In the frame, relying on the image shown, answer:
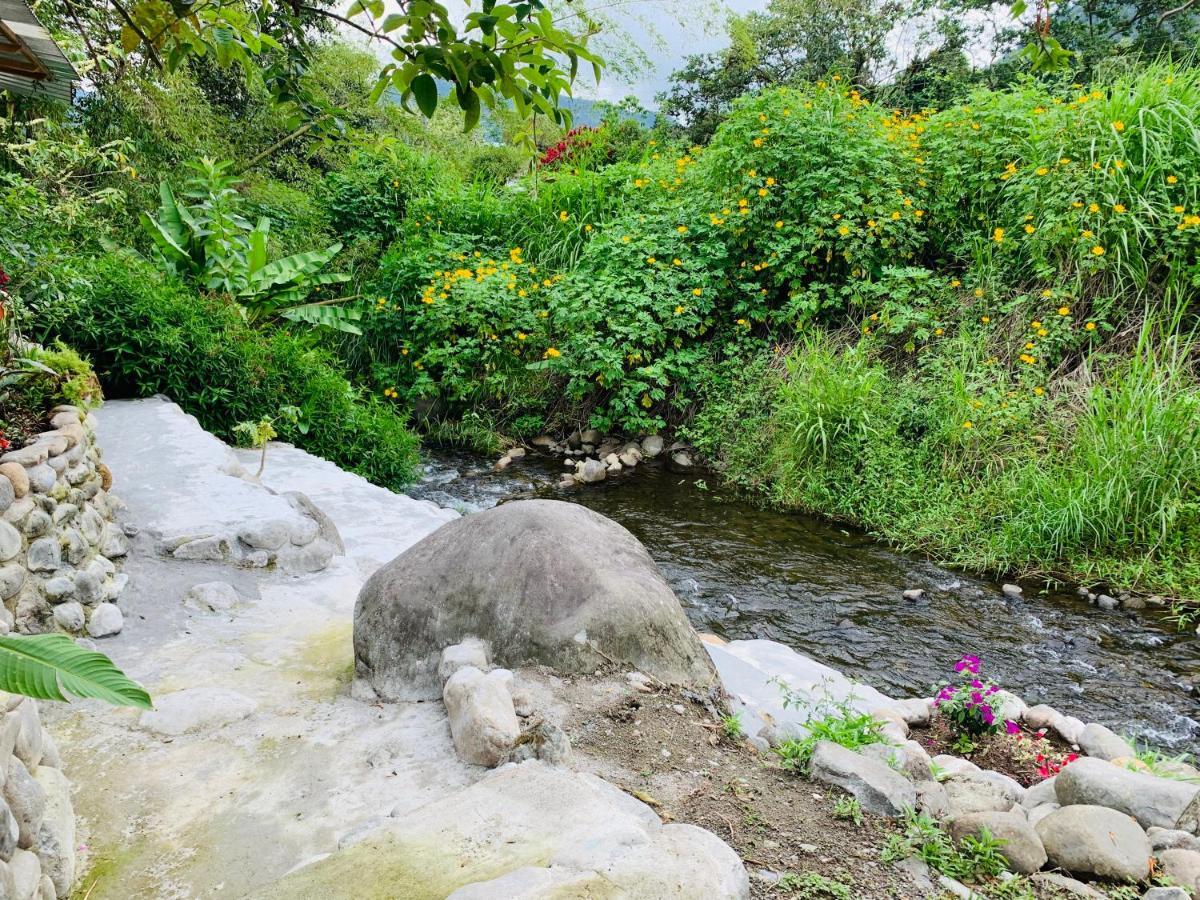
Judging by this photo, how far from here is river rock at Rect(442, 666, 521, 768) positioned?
7.84 ft

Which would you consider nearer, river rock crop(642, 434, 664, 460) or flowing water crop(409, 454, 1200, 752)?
flowing water crop(409, 454, 1200, 752)

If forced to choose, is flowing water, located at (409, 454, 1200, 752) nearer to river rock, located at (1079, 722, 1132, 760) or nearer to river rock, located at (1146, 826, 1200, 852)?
river rock, located at (1079, 722, 1132, 760)

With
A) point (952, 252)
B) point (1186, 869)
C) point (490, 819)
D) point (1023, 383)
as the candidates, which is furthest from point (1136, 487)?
point (490, 819)

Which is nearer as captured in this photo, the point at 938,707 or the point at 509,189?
the point at 938,707

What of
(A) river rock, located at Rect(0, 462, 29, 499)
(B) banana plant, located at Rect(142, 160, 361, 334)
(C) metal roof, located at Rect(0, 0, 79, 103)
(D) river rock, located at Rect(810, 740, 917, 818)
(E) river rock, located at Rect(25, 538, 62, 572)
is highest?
(C) metal roof, located at Rect(0, 0, 79, 103)

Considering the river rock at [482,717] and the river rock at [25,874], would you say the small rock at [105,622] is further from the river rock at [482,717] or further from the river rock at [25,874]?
the river rock at [25,874]

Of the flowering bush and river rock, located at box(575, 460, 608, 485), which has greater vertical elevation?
the flowering bush

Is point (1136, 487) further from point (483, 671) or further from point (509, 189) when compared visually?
point (509, 189)

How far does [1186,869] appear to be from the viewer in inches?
80.7

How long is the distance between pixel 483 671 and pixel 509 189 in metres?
9.76

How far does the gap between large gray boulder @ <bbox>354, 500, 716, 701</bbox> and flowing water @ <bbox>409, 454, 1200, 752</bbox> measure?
2054mm

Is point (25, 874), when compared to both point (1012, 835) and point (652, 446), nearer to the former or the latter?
point (1012, 835)

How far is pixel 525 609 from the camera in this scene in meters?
2.87

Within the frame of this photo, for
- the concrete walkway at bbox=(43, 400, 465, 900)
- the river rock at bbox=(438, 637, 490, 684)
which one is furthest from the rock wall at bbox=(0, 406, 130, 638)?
the river rock at bbox=(438, 637, 490, 684)
